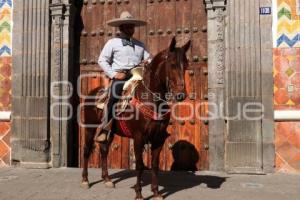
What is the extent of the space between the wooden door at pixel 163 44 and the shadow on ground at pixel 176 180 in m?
0.60

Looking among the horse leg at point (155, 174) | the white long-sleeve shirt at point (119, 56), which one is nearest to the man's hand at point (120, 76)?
the white long-sleeve shirt at point (119, 56)

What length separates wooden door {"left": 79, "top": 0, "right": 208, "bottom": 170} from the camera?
21.4 ft

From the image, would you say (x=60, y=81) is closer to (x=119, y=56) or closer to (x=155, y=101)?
(x=119, y=56)

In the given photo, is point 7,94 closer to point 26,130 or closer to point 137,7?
point 26,130

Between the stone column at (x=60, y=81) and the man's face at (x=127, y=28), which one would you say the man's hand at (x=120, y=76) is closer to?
the man's face at (x=127, y=28)

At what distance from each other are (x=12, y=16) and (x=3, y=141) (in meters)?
2.43

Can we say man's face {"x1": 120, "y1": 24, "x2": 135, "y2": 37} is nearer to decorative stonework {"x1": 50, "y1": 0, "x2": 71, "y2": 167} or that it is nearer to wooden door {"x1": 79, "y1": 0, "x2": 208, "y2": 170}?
wooden door {"x1": 79, "y1": 0, "x2": 208, "y2": 170}

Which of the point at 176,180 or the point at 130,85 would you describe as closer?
the point at 130,85

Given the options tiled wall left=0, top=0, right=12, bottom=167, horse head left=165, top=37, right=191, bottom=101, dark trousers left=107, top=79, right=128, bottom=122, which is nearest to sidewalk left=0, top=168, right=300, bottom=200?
tiled wall left=0, top=0, right=12, bottom=167

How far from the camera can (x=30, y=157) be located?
668 cm

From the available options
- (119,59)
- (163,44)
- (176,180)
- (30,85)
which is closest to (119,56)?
(119,59)

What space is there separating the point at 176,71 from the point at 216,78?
2.25m

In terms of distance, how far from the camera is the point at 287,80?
19.8 ft

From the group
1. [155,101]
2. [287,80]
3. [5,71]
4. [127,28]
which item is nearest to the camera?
[155,101]
